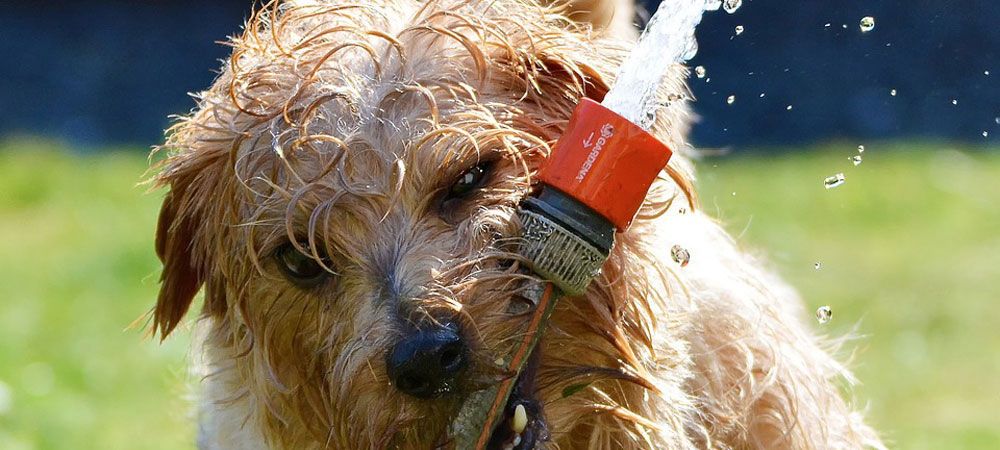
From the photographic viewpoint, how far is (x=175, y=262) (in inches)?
166

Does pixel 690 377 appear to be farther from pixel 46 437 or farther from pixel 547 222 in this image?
pixel 46 437

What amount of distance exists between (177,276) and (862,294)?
16.8 feet

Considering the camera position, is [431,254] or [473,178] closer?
[431,254]

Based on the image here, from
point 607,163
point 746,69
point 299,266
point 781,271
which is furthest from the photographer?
point 746,69

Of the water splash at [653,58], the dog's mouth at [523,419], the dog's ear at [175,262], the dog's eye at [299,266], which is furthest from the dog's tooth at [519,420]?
the dog's ear at [175,262]

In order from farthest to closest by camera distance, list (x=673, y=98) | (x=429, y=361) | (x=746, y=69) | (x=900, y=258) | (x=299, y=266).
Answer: (x=746, y=69), (x=900, y=258), (x=673, y=98), (x=299, y=266), (x=429, y=361)

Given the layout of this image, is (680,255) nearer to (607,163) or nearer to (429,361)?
(607,163)

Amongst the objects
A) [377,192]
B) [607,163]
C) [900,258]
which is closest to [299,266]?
[377,192]

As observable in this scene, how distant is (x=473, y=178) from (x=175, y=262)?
1.19 m

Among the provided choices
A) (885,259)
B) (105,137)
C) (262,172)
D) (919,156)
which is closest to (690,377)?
(262,172)

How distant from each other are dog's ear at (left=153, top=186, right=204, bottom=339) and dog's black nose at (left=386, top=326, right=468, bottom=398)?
115 cm

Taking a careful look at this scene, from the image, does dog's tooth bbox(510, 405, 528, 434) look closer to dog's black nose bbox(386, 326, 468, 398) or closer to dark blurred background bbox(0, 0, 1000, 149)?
dog's black nose bbox(386, 326, 468, 398)

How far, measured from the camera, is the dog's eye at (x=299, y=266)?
3.61 metres

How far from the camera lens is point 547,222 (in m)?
3.26
